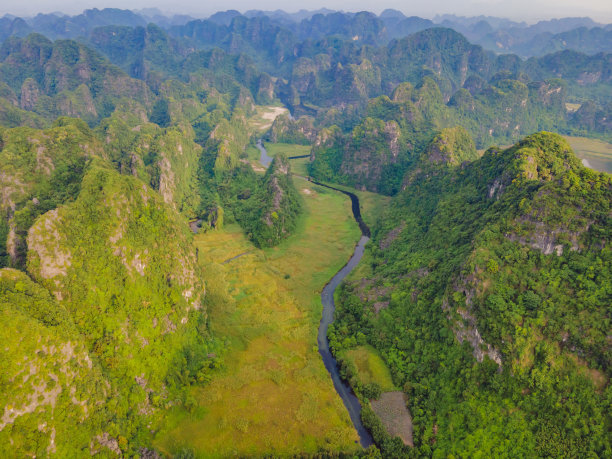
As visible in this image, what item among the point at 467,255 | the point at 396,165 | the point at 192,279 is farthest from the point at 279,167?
the point at 467,255

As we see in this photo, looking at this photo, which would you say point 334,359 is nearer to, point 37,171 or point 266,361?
point 266,361

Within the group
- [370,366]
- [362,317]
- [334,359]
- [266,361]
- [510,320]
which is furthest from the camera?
[362,317]

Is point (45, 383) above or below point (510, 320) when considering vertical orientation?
below

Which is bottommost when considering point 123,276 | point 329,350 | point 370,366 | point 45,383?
point 329,350

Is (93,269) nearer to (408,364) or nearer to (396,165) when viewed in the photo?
(408,364)

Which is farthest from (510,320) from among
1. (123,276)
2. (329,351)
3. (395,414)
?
(123,276)
